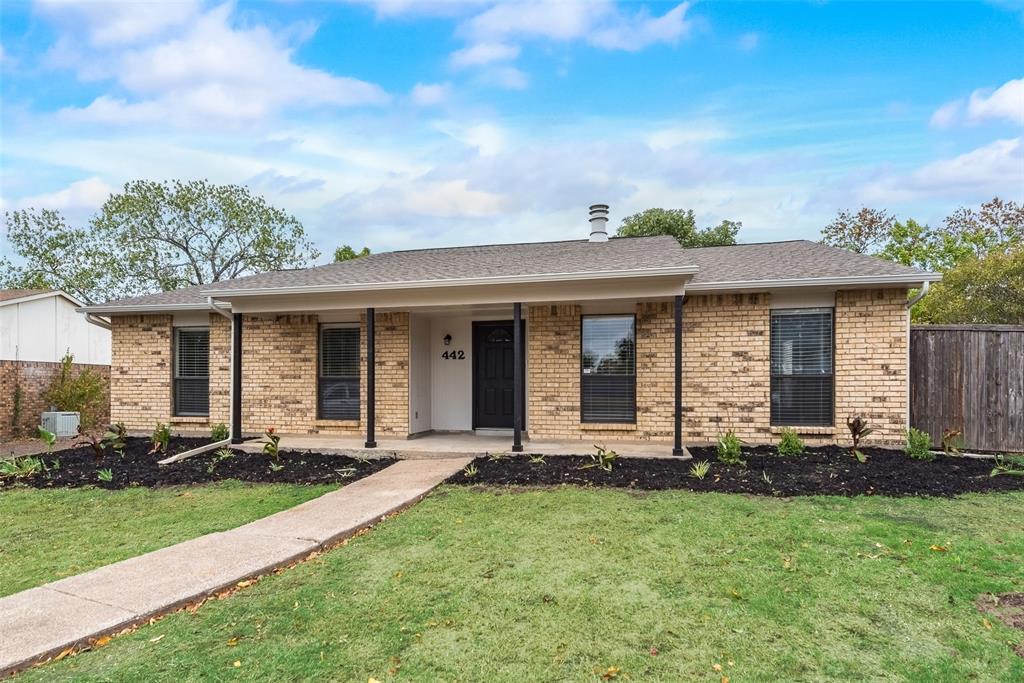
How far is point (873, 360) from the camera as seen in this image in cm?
811

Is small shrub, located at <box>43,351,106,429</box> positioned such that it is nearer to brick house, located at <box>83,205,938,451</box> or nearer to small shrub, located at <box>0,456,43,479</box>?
brick house, located at <box>83,205,938,451</box>

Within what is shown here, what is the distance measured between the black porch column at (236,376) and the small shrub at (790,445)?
27.2ft

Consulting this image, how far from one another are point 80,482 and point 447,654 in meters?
6.71

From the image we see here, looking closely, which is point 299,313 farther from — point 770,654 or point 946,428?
point 946,428

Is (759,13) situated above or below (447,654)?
above

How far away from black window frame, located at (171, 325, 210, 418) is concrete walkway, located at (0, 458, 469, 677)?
5953 mm

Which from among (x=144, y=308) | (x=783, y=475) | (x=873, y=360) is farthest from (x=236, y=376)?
(x=873, y=360)

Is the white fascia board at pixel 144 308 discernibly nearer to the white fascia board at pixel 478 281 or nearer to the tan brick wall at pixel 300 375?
the tan brick wall at pixel 300 375

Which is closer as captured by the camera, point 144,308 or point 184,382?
point 144,308

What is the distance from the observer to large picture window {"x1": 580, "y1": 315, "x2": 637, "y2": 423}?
29.4 feet

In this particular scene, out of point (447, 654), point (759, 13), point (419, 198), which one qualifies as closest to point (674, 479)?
point (447, 654)

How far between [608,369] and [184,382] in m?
7.83

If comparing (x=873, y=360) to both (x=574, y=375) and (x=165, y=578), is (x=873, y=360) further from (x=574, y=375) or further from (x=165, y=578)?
(x=165, y=578)

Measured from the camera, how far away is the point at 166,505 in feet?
20.0
